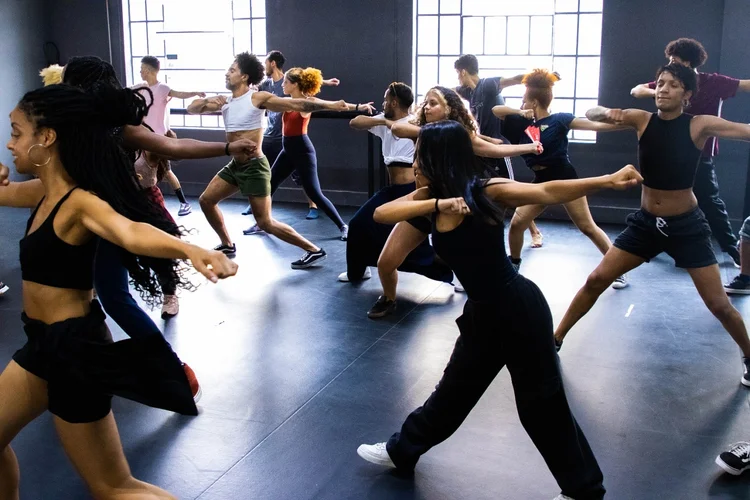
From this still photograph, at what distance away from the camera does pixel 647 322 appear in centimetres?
531

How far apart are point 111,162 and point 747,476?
2.66 meters

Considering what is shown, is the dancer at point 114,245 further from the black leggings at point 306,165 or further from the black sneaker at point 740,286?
the black sneaker at point 740,286

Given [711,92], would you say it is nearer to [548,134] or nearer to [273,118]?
[548,134]

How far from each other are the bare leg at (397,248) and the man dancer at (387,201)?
0.02m

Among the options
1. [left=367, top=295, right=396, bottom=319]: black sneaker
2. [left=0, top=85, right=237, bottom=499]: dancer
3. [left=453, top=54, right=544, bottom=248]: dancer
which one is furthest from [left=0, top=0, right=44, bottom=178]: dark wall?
[left=0, top=85, right=237, bottom=499]: dancer

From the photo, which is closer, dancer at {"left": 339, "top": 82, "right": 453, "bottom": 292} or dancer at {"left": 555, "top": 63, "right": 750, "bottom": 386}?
dancer at {"left": 555, "top": 63, "right": 750, "bottom": 386}

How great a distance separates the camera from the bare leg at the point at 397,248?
524 centimetres

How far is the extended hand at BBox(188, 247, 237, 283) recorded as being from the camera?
205 centimetres

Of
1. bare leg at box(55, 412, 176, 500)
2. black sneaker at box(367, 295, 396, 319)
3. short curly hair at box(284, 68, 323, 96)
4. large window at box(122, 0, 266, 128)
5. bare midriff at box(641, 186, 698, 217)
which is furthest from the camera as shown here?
large window at box(122, 0, 266, 128)

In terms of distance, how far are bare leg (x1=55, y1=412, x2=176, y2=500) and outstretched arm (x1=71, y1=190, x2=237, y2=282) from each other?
545 mm

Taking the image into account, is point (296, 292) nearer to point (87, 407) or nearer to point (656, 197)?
point (656, 197)

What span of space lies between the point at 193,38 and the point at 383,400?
7820mm

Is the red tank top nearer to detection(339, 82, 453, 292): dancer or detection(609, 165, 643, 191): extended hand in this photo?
detection(339, 82, 453, 292): dancer

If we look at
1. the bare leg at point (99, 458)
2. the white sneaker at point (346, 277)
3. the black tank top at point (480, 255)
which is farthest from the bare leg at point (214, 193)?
the bare leg at point (99, 458)
